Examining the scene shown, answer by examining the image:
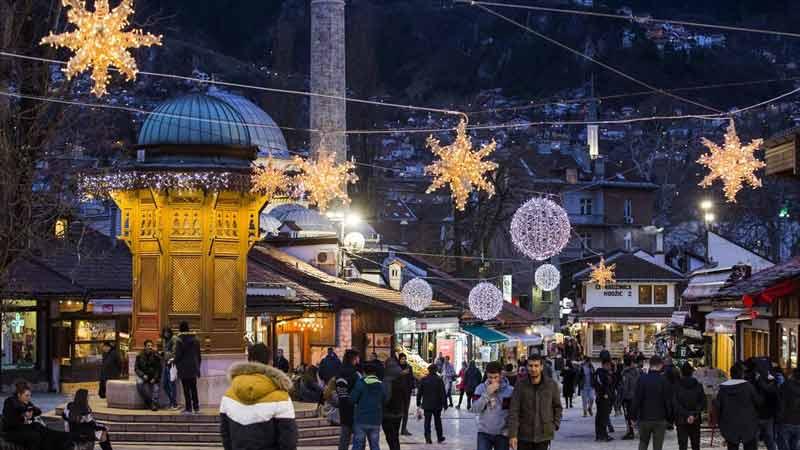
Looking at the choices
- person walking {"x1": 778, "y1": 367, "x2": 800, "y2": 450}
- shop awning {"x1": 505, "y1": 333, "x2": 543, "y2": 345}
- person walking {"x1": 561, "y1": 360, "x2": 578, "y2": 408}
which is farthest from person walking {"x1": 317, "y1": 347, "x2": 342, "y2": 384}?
shop awning {"x1": 505, "y1": 333, "x2": 543, "y2": 345}

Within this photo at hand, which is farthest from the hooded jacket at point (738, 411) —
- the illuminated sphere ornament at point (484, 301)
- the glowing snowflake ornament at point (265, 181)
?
the illuminated sphere ornament at point (484, 301)

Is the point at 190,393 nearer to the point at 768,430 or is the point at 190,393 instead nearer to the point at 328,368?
the point at 328,368

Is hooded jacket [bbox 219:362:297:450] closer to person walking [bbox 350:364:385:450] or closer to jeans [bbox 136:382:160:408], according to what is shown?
person walking [bbox 350:364:385:450]

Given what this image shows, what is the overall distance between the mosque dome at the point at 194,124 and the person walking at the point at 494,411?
11536 mm

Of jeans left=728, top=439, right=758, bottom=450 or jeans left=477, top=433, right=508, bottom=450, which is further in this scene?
jeans left=728, top=439, right=758, bottom=450

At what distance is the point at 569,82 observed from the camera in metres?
197

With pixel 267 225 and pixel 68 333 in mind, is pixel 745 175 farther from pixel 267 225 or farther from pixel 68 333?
pixel 267 225

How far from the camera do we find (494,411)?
1309 centimetres

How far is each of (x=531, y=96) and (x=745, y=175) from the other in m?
178

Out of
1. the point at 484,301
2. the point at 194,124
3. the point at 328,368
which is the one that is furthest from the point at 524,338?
the point at 328,368

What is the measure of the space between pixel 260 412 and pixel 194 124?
1595cm

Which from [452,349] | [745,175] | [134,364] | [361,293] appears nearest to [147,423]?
[134,364]

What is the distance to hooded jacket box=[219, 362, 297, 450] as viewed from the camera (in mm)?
9656

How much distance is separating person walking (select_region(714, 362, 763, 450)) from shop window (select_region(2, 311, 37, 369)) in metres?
23.8
